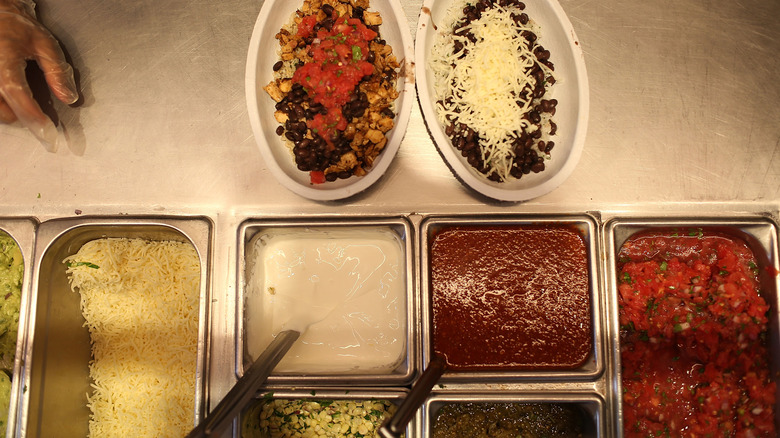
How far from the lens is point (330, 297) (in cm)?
274

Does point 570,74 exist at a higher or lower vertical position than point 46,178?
higher

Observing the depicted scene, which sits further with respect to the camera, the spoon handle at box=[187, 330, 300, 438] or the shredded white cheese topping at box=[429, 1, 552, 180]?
the shredded white cheese topping at box=[429, 1, 552, 180]

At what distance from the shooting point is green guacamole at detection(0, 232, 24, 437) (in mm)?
2750

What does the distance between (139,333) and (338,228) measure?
4.40 ft

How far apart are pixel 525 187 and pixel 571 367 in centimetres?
107

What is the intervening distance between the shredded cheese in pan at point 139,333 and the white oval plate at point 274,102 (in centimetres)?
84

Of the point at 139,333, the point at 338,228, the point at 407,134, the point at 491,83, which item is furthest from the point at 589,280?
the point at 139,333

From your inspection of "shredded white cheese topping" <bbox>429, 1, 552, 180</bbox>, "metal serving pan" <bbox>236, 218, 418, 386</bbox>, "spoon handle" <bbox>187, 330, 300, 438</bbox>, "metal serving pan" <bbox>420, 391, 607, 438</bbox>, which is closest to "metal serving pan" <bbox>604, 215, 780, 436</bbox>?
"metal serving pan" <bbox>420, 391, 607, 438</bbox>

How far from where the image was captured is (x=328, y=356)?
2707 millimetres

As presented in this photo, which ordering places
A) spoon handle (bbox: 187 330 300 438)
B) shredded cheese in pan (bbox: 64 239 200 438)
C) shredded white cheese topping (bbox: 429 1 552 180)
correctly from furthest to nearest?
shredded cheese in pan (bbox: 64 239 200 438) → shredded white cheese topping (bbox: 429 1 552 180) → spoon handle (bbox: 187 330 300 438)

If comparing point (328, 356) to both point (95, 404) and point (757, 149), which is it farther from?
point (757, 149)

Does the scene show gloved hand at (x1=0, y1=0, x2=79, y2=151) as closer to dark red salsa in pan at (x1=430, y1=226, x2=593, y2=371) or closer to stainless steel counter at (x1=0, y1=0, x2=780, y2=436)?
stainless steel counter at (x1=0, y1=0, x2=780, y2=436)

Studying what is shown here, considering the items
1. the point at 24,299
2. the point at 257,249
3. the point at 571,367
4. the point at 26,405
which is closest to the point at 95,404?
Answer: the point at 26,405

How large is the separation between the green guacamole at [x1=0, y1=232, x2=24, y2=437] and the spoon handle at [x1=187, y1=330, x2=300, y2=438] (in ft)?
5.57
